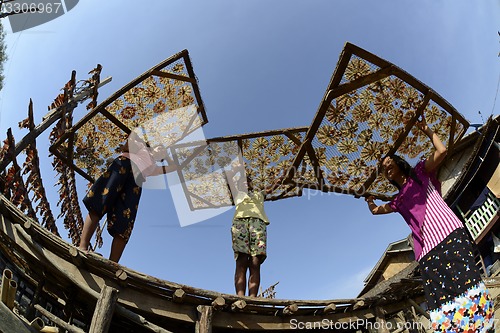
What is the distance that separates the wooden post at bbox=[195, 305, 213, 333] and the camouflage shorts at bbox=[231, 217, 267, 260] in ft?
4.19

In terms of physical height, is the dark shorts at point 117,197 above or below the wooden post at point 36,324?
above

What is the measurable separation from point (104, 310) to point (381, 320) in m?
3.32

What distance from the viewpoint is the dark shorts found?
14.8ft

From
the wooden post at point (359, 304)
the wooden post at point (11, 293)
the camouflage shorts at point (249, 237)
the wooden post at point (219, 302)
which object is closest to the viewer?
the wooden post at point (11, 293)

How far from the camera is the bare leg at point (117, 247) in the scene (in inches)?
176

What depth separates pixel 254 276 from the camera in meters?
5.23

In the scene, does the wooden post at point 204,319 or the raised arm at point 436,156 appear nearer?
the raised arm at point 436,156

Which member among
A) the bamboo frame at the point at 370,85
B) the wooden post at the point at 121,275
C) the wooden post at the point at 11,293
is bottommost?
the wooden post at the point at 11,293

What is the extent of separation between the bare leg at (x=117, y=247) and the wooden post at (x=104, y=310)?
84 centimetres

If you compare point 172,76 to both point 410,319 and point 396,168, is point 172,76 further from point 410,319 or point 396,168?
point 410,319

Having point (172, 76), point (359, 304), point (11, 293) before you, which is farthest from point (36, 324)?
point (172, 76)

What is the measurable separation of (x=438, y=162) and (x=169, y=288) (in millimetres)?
2568

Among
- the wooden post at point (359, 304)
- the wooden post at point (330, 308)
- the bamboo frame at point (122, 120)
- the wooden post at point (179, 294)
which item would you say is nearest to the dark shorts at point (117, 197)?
the wooden post at point (179, 294)

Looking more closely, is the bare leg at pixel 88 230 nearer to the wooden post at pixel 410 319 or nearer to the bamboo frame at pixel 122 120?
the bamboo frame at pixel 122 120
